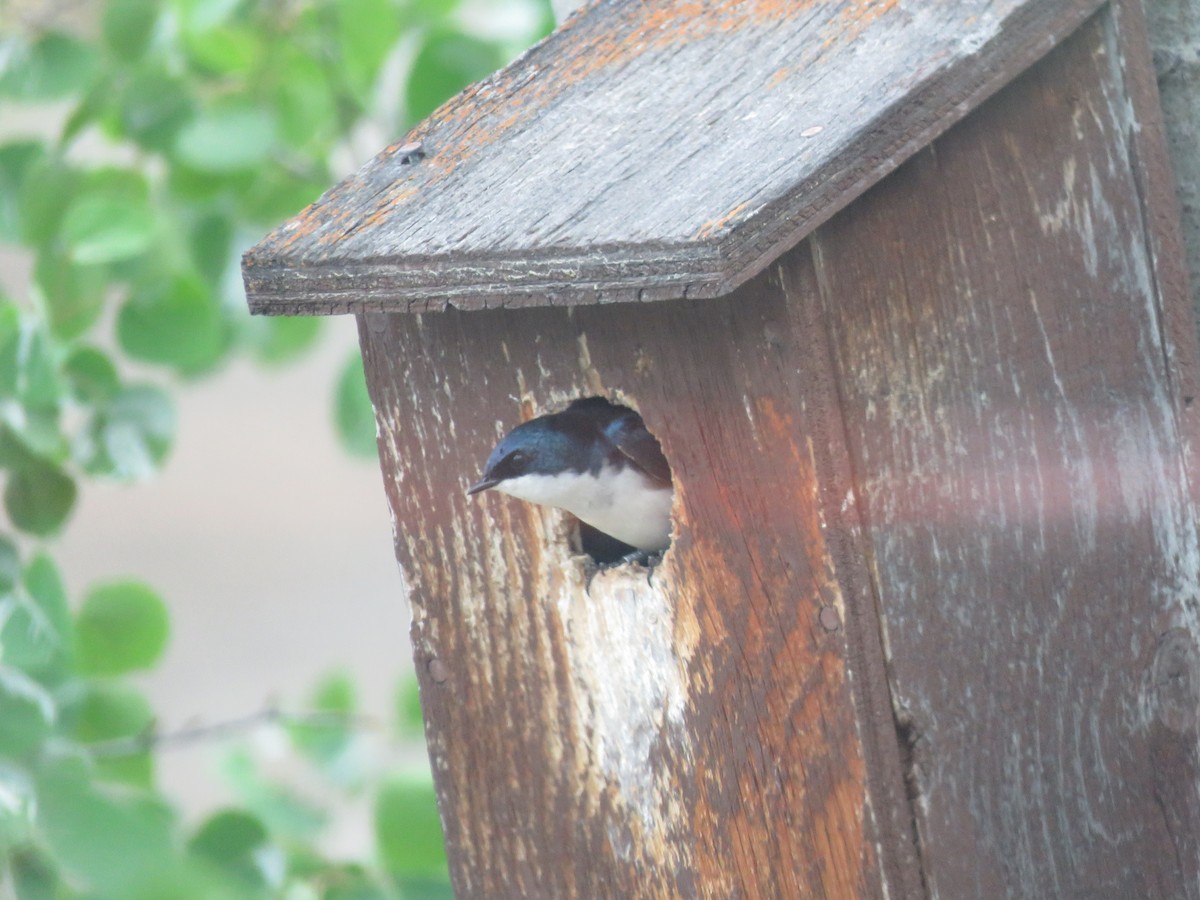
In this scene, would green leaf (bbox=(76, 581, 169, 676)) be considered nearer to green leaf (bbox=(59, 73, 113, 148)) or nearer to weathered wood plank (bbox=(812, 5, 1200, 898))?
green leaf (bbox=(59, 73, 113, 148))

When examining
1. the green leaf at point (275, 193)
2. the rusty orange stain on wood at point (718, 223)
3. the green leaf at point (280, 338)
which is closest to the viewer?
the rusty orange stain on wood at point (718, 223)

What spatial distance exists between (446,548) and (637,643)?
0.26 metres

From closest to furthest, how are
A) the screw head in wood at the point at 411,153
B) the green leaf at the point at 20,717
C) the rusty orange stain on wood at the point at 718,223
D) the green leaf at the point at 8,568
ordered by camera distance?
the rusty orange stain on wood at the point at 718,223 → the screw head in wood at the point at 411,153 → the green leaf at the point at 20,717 → the green leaf at the point at 8,568

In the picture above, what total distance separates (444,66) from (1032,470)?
3.75ft

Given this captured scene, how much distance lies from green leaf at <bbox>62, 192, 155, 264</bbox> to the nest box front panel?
50 centimetres

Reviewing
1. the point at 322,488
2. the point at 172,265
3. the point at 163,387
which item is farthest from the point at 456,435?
the point at 322,488

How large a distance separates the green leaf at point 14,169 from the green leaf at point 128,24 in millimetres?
213

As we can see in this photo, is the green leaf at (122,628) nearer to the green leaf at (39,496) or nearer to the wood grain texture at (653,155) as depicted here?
the green leaf at (39,496)

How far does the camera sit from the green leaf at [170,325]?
2115 millimetres

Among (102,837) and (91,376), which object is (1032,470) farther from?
Result: (91,376)

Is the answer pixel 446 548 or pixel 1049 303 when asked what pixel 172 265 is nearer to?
pixel 446 548

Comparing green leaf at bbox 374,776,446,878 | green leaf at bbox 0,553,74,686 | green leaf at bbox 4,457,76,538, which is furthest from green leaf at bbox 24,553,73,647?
green leaf at bbox 374,776,446,878

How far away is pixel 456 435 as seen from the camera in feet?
5.15

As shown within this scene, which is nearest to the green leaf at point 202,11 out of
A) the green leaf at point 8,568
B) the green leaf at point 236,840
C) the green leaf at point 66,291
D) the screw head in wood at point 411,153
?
the green leaf at point 66,291
